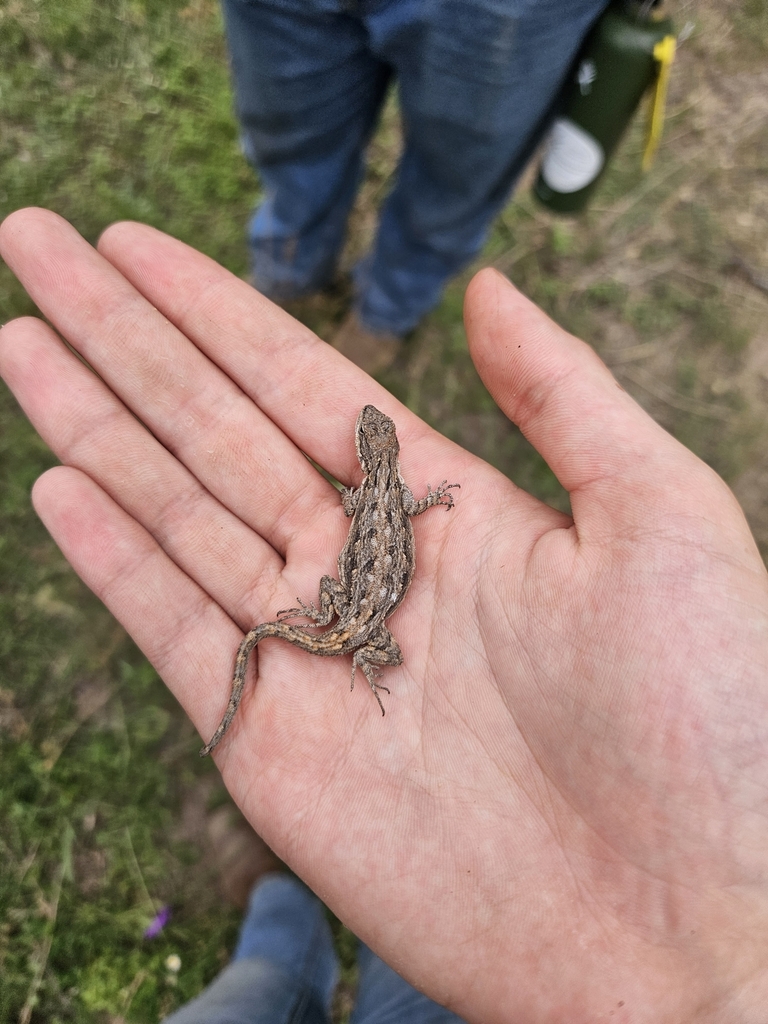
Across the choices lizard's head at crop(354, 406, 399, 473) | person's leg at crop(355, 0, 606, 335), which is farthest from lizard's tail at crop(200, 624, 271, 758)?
person's leg at crop(355, 0, 606, 335)

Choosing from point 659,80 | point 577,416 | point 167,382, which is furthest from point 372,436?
point 659,80

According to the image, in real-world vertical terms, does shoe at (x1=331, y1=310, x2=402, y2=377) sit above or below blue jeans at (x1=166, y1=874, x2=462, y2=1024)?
above

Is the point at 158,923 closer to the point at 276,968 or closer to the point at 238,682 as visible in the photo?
the point at 276,968

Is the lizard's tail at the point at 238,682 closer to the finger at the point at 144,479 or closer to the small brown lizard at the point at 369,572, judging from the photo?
the small brown lizard at the point at 369,572

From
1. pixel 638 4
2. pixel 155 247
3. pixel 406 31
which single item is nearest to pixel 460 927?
pixel 155 247

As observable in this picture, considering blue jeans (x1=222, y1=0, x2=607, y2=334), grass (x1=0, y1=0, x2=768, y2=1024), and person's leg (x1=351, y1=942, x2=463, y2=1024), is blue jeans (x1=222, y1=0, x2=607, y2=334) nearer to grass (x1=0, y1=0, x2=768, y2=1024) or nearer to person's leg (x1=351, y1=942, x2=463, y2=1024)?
grass (x1=0, y1=0, x2=768, y2=1024)
